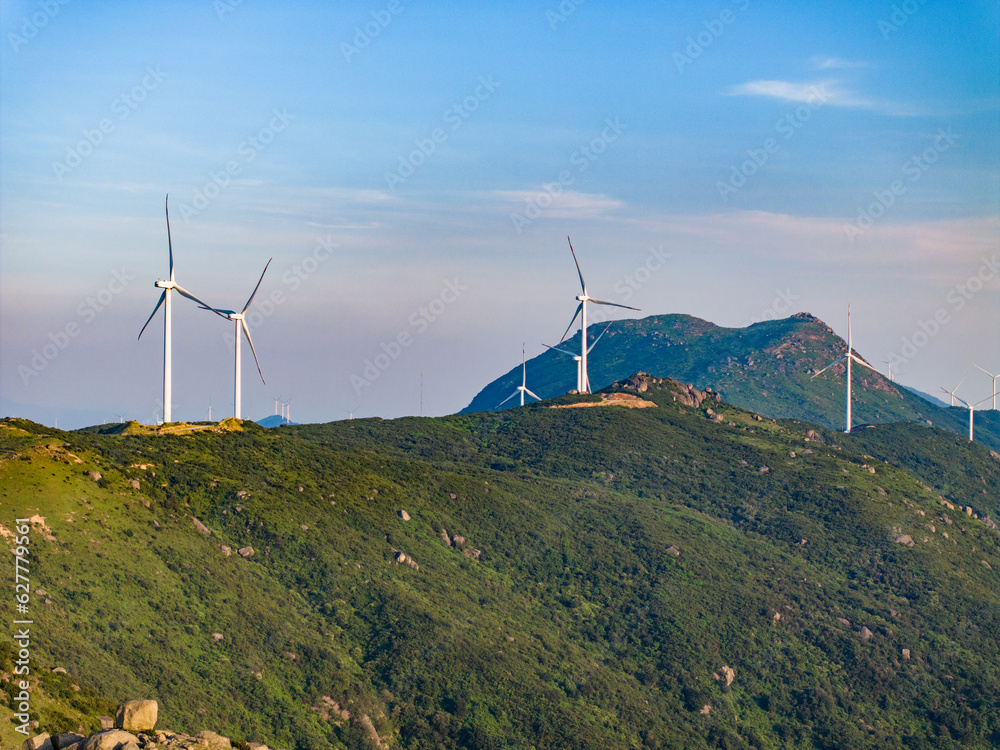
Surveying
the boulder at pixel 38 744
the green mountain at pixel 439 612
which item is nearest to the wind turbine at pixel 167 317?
the green mountain at pixel 439 612

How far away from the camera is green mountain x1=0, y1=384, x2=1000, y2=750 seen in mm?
108750

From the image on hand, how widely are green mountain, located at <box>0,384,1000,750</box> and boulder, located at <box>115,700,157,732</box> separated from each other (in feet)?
38.3

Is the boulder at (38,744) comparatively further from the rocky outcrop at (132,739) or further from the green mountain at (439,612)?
the green mountain at (439,612)

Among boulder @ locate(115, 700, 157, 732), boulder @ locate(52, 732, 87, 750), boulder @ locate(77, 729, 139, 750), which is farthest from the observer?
boulder @ locate(115, 700, 157, 732)

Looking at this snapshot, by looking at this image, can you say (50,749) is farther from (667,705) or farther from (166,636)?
(667,705)

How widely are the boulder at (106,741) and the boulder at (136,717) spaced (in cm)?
554

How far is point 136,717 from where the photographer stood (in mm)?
59812

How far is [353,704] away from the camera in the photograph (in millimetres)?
115188

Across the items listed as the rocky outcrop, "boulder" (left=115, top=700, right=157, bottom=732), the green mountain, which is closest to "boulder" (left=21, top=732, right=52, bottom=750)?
the rocky outcrop

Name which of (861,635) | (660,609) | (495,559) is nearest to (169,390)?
(495,559)

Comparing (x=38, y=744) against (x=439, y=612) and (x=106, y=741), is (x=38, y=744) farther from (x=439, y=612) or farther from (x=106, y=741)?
(x=439, y=612)

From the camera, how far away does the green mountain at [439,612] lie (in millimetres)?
108750

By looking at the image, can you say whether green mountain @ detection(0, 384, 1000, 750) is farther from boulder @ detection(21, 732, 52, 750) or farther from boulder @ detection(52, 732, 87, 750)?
boulder @ detection(52, 732, 87, 750)

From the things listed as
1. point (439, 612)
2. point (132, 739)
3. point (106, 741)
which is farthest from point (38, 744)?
point (439, 612)
